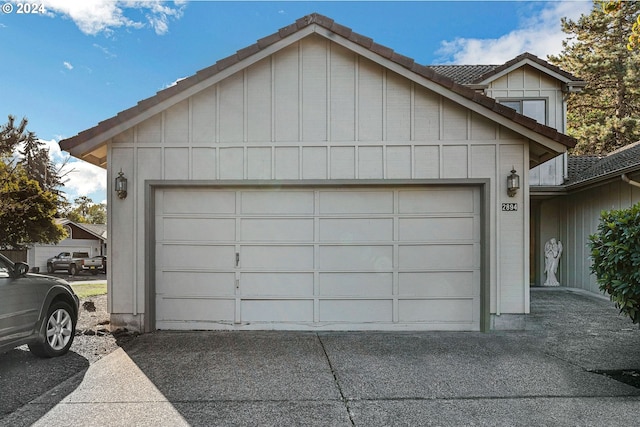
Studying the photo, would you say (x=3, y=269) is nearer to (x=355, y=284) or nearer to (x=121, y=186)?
(x=121, y=186)

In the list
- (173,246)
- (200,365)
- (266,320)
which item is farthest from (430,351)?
(173,246)

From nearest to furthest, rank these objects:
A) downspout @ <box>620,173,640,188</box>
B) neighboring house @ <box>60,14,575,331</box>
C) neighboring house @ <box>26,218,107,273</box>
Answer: neighboring house @ <box>60,14,575,331</box> → downspout @ <box>620,173,640,188</box> → neighboring house @ <box>26,218,107,273</box>

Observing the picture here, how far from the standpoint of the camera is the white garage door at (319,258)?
5.75 metres

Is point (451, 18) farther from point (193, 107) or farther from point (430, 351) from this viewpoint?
point (430, 351)

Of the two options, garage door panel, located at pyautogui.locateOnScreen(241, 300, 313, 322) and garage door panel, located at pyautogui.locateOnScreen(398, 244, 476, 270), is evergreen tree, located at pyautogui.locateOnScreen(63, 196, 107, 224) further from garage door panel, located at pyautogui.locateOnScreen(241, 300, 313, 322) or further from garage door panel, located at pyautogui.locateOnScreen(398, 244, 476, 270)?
garage door panel, located at pyautogui.locateOnScreen(398, 244, 476, 270)

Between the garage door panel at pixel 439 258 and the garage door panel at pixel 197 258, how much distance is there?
9.08 feet

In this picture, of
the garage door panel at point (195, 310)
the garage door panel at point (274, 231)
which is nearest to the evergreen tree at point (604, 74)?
the garage door panel at point (274, 231)

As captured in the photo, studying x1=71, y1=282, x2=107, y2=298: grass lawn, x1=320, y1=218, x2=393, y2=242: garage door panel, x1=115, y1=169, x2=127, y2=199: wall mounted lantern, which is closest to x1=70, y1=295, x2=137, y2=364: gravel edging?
x1=115, y1=169, x2=127, y2=199: wall mounted lantern

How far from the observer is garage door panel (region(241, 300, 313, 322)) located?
5.76 m

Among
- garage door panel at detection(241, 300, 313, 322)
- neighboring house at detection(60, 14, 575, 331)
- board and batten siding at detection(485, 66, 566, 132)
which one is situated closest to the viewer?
neighboring house at detection(60, 14, 575, 331)

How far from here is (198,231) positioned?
5.84 metres

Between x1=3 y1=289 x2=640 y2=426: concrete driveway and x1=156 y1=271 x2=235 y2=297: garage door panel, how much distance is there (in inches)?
24.7

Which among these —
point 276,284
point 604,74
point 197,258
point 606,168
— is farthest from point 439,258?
point 604,74

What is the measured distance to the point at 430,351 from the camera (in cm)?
477
